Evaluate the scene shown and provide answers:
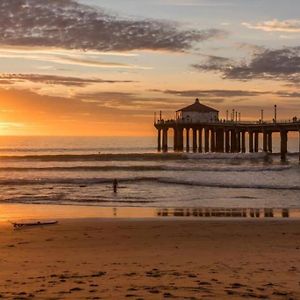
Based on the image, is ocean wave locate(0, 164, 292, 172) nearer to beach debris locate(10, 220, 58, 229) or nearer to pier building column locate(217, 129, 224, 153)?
pier building column locate(217, 129, 224, 153)

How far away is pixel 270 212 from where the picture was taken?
18672 millimetres

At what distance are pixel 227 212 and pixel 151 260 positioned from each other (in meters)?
9.50

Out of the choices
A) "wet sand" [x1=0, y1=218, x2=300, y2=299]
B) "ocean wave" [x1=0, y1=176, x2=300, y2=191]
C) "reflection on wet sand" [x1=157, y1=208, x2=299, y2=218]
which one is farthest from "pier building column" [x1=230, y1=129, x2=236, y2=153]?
"wet sand" [x1=0, y1=218, x2=300, y2=299]

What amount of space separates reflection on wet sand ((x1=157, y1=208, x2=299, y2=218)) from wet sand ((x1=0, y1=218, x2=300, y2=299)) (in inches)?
86.8

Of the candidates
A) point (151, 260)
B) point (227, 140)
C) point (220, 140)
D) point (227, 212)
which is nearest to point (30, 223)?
point (151, 260)

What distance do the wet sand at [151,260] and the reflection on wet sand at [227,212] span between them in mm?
2205

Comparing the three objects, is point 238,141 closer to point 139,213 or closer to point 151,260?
point 139,213

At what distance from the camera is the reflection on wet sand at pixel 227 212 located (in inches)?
699

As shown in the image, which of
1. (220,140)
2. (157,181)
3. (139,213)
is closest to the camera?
(139,213)

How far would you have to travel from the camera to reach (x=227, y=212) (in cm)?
1870

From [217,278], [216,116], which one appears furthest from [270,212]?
[216,116]

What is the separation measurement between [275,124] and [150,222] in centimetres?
4594

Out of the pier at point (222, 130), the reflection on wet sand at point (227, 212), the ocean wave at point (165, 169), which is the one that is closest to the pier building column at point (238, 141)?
the pier at point (222, 130)

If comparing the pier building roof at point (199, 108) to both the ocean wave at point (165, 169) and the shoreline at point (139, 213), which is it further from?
the shoreline at point (139, 213)
